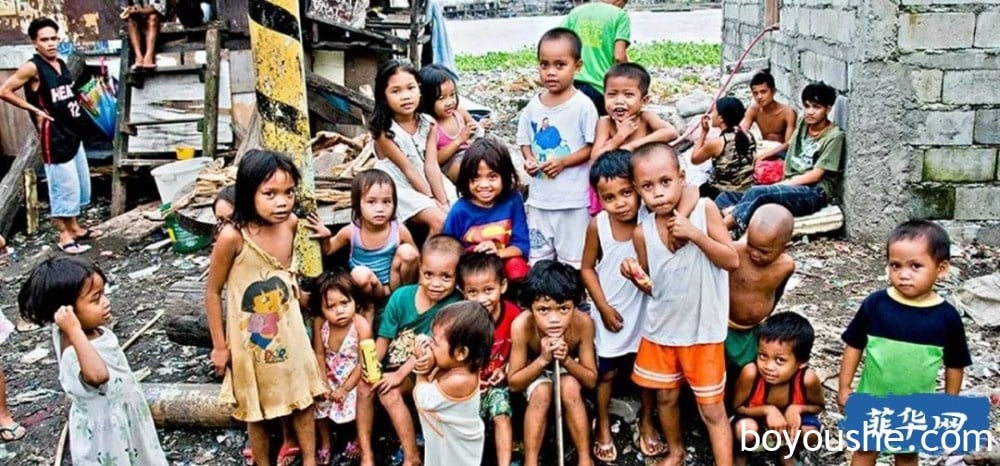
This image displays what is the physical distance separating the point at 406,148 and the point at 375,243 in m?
0.68

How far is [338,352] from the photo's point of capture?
3613 millimetres

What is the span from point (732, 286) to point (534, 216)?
3.80 ft

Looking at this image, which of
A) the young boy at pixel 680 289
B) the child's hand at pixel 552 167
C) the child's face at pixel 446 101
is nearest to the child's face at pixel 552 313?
the young boy at pixel 680 289

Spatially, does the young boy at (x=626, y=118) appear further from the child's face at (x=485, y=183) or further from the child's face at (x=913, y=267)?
the child's face at (x=913, y=267)

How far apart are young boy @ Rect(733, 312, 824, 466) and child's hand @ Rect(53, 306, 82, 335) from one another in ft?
8.35

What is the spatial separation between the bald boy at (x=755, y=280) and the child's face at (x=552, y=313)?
70 centimetres

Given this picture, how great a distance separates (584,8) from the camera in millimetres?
6180

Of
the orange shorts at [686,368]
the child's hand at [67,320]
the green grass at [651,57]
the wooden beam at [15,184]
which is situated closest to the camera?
the child's hand at [67,320]

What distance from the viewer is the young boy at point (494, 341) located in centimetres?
335

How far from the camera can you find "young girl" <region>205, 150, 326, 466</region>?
313 cm

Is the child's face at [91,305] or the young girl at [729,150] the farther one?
the young girl at [729,150]

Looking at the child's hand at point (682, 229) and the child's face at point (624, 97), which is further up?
→ the child's face at point (624, 97)

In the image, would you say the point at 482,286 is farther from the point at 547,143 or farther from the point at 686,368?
the point at 547,143

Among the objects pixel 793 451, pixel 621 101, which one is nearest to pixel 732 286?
pixel 793 451
